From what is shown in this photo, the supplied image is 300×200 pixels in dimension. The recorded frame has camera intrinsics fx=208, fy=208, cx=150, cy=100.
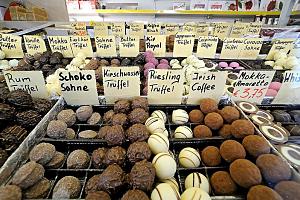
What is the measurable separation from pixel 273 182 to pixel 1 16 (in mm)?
4141

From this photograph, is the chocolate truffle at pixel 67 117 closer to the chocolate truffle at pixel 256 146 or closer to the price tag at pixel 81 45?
the chocolate truffle at pixel 256 146

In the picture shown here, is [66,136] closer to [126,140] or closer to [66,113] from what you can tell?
[66,113]

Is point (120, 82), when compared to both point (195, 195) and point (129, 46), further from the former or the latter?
point (129, 46)

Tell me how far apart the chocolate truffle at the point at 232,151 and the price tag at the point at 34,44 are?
75.6 inches

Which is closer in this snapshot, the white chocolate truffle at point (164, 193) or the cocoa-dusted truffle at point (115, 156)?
the white chocolate truffle at point (164, 193)

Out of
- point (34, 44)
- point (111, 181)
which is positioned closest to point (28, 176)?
point (111, 181)

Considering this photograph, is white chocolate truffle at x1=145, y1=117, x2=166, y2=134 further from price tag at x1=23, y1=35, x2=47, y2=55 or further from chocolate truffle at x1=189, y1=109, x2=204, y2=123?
price tag at x1=23, y1=35, x2=47, y2=55

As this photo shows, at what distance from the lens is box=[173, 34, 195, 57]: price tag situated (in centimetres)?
206

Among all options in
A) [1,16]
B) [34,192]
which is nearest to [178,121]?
[34,192]

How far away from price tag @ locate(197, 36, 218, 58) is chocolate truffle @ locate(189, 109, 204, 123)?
1.07 meters

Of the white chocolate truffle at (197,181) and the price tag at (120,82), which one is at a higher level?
the price tag at (120,82)

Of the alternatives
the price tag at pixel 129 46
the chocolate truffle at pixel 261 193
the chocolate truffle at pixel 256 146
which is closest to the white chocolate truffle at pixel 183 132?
the chocolate truffle at pixel 256 146

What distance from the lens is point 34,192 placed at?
31.2 inches

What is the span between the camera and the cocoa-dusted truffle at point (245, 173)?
79 cm
